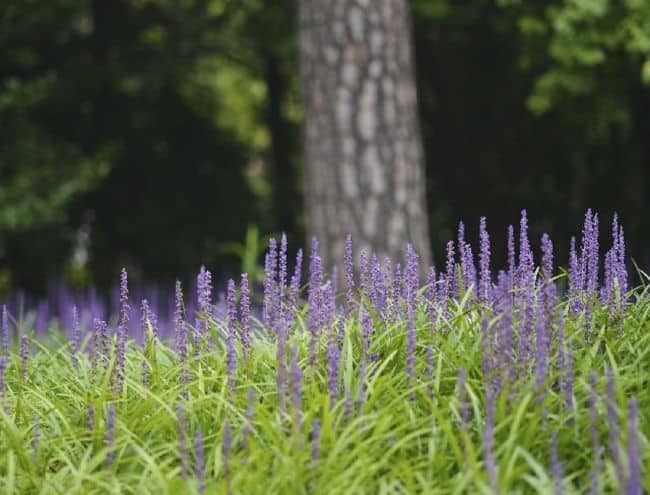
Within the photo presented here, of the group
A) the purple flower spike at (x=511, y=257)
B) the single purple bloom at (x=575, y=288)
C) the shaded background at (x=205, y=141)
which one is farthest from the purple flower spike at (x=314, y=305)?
the shaded background at (x=205, y=141)

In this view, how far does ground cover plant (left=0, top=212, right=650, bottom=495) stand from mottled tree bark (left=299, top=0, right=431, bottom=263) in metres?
3.11

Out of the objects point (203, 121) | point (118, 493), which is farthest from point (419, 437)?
point (203, 121)

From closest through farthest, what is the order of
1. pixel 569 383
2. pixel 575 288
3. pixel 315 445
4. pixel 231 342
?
1. pixel 315 445
2. pixel 569 383
3. pixel 231 342
4. pixel 575 288

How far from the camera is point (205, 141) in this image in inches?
615

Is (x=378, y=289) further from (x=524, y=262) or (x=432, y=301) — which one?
(x=524, y=262)

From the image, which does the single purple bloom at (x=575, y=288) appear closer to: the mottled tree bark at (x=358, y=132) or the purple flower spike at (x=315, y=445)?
the purple flower spike at (x=315, y=445)

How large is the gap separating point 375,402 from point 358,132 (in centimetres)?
440

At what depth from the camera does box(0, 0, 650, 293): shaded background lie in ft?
42.0

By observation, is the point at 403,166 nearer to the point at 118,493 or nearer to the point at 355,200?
the point at 355,200

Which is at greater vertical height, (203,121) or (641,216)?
(203,121)

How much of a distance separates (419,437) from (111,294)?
10.1 m

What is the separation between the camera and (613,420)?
2.99 m

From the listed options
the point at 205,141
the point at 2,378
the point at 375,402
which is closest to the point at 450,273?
the point at 375,402

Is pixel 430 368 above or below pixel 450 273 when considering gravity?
below
